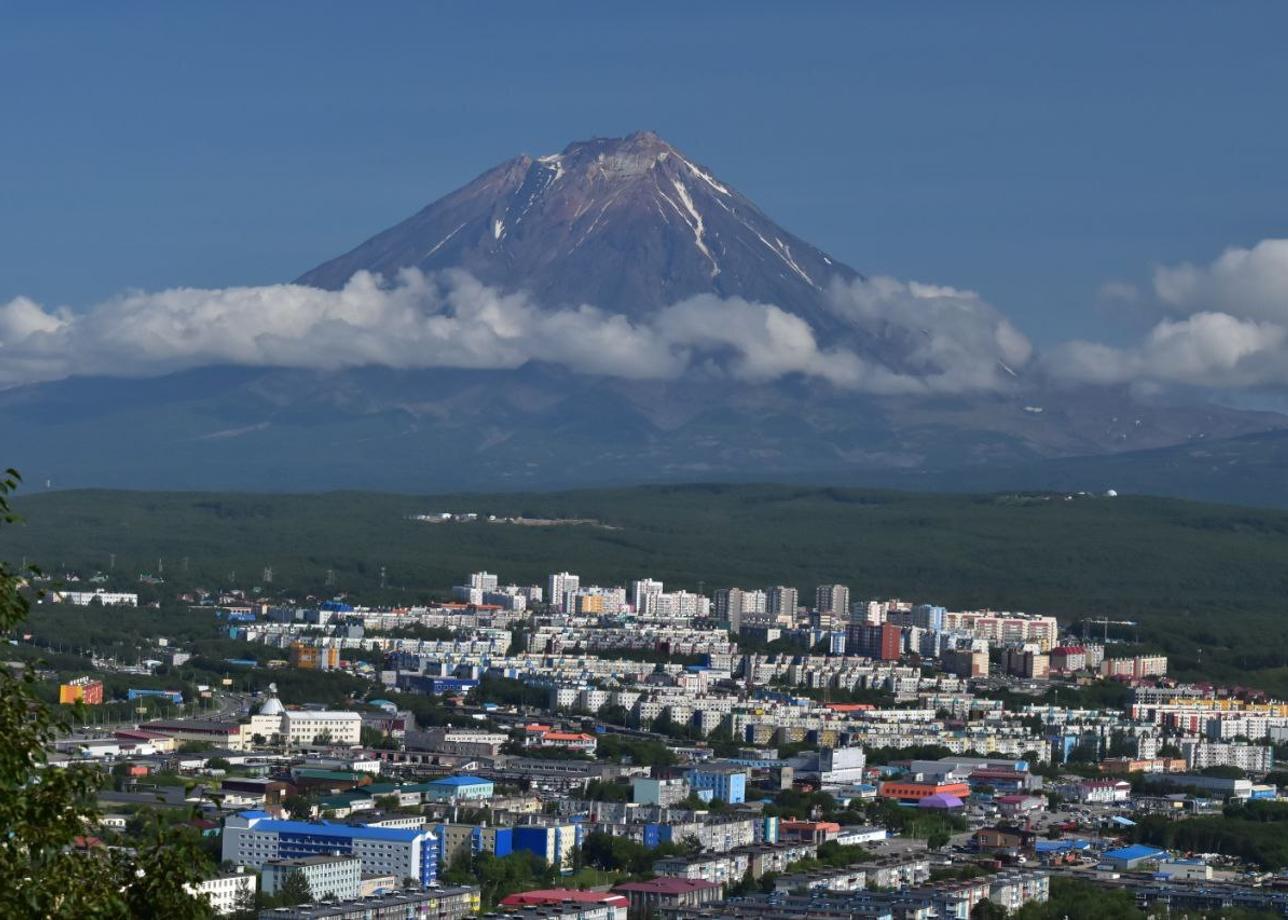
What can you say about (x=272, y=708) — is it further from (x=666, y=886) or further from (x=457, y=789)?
(x=666, y=886)

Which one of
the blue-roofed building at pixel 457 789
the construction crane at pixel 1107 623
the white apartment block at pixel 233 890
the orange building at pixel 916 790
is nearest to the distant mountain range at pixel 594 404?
the construction crane at pixel 1107 623

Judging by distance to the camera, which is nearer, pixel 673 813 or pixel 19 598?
pixel 19 598

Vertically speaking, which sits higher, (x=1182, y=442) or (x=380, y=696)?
(x=1182, y=442)

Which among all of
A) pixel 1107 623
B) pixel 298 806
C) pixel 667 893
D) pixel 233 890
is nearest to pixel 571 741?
pixel 298 806

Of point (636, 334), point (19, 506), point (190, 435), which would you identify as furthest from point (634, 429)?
point (19, 506)

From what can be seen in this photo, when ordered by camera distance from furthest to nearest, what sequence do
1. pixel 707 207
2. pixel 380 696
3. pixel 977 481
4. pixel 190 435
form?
pixel 707 207
pixel 190 435
pixel 977 481
pixel 380 696

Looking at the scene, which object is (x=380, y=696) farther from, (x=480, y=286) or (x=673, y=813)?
(x=480, y=286)

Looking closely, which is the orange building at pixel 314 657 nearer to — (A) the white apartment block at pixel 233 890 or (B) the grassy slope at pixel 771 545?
(B) the grassy slope at pixel 771 545
